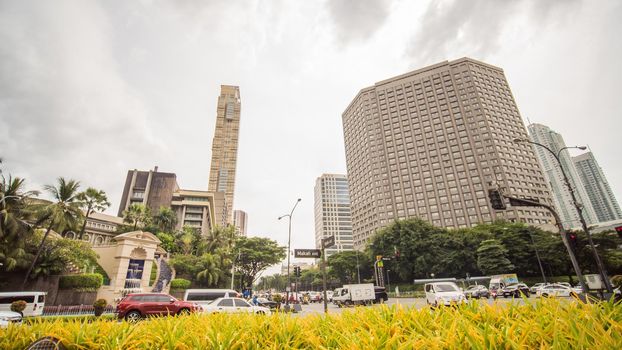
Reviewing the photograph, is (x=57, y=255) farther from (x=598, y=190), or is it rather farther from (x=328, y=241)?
(x=598, y=190)

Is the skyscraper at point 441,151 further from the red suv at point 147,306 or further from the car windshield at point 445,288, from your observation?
the red suv at point 147,306

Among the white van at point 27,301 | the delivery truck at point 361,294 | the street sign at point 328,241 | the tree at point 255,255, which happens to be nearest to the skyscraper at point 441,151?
the tree at point 255,255

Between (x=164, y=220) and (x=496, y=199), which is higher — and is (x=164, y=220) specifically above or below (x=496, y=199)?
above

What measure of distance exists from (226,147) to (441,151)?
317 feet

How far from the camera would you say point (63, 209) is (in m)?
26.6

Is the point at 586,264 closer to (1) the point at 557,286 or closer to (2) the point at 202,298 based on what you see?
(1) the point at 557,286

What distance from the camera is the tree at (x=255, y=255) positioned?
51.9 metres

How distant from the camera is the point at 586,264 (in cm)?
4300

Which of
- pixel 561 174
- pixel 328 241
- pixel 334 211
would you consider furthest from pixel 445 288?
pixel 561 174

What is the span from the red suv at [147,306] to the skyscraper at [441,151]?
84390 millimetres

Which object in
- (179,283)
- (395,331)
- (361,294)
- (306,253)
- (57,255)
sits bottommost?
(361,294)

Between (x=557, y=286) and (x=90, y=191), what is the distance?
55434 mm

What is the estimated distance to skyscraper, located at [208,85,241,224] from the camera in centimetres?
12988

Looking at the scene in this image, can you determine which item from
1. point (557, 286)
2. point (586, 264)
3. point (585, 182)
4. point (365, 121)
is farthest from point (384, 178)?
point (585, 182)
